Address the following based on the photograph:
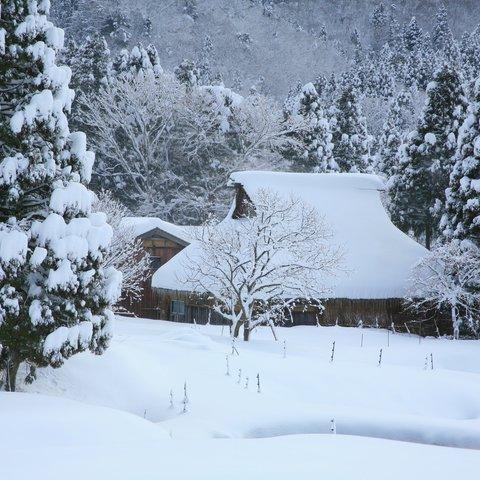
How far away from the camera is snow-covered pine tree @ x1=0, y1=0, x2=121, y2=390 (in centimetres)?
1028

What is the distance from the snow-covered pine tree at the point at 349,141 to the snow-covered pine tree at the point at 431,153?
11.4m

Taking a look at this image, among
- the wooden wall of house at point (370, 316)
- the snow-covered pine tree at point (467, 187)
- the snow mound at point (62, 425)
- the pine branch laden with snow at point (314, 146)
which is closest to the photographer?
the snow mound at point (62, 425)

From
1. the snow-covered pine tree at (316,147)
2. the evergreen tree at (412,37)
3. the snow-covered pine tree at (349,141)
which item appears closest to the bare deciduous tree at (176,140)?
the snow-covered pine tree at (316,147)

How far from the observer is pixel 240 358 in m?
16.2

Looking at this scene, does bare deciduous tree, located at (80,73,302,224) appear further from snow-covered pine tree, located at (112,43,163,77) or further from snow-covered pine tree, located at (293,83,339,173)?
snow-covered pine tree, located at (112,43,163,77)

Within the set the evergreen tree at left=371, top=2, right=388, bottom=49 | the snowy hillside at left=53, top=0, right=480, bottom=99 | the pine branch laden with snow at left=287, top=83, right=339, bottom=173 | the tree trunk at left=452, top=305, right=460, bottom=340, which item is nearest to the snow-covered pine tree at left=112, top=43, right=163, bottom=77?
the pine branch laden with snow at left=287, top=83, right=339, bottom=173

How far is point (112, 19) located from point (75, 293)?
8101cm

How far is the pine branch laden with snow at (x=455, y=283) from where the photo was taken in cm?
2444

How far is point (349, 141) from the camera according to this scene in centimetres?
4759

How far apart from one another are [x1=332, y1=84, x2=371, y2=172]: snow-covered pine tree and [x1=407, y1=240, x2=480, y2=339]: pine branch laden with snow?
22.5m

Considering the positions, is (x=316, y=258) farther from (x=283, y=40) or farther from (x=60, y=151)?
(x=283, y=40)

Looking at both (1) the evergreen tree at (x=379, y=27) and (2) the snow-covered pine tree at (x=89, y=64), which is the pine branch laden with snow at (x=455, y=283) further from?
(1) the evergreen tree at (x=379, y=27)

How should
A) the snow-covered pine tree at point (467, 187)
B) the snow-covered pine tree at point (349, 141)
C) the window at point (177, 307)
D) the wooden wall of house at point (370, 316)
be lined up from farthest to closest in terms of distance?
the snow-covered pine tree at point (349, 141)
the window at point (177, 307)
the wooden wall of house at point (370, 316)
the snow-covered pine tree at point (467, 187)

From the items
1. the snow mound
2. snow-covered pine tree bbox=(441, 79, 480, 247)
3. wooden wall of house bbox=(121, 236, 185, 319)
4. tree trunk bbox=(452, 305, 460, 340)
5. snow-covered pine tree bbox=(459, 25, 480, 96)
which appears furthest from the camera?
snow-covered pine tree bbox=(459, 25, 480, 96)
